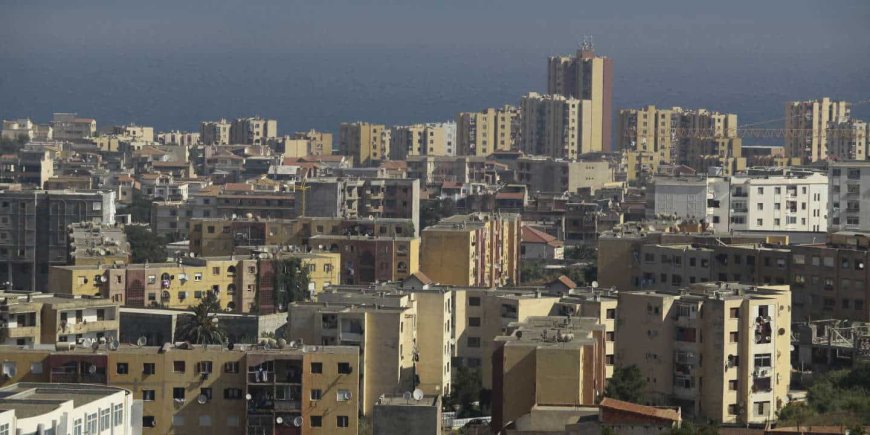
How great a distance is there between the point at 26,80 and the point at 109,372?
15901 centimetres

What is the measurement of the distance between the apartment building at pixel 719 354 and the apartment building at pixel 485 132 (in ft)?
196

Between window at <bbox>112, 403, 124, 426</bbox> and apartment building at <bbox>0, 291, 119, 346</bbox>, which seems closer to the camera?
window at <bbox>112, 403, 124, 426</bbox>

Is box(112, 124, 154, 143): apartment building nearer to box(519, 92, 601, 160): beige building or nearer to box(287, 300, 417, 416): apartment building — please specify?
box(519, 92, 601, 160): beige building

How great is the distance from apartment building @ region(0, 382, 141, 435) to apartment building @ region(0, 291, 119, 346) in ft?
22.1

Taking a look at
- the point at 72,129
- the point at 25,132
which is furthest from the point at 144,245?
the point at 72,129

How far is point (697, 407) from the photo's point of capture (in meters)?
26.4

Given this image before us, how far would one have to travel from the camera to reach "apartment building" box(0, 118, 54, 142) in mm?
81062

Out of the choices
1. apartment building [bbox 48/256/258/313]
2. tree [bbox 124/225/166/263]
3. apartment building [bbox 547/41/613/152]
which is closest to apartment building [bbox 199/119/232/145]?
apartment building [bbox 547/41/613/152]

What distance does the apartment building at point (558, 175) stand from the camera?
2611 inches

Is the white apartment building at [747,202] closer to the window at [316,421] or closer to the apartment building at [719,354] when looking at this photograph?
the apartment building at [719,354]

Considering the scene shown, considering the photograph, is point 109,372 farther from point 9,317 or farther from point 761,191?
point 761,191

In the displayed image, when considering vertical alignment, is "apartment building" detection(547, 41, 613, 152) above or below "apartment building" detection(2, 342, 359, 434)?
above

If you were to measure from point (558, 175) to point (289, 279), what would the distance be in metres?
32.7

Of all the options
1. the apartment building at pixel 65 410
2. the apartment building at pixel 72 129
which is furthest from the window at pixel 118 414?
the apartment building at pixel 72 129
